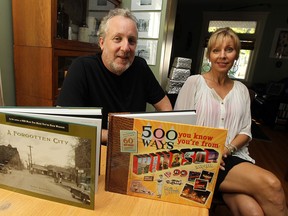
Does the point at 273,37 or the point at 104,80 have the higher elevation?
the point at 273,37

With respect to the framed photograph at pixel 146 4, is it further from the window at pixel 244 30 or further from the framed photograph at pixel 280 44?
the framed photograph at pixel 280 44

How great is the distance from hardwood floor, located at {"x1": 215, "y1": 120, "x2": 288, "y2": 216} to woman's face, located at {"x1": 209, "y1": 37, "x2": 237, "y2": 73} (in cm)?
167

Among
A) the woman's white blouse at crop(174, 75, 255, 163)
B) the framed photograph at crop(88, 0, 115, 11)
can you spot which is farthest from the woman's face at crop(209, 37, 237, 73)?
the framed photograph at crop(88, 0, 115, 11)

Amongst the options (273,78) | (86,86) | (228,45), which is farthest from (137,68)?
(273,78)

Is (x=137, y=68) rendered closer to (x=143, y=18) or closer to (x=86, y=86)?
(x=86, y=86)

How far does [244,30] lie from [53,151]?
5995mm

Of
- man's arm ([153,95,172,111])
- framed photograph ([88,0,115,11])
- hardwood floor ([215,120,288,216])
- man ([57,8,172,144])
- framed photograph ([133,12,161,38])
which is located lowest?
hardwood floor ([215,120,288,216])

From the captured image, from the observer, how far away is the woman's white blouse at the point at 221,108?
123cm

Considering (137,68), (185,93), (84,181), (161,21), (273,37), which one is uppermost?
(273,37)

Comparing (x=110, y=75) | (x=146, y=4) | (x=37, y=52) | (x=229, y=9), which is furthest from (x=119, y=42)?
(x=229, y=9)

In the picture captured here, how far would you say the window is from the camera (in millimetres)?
5219

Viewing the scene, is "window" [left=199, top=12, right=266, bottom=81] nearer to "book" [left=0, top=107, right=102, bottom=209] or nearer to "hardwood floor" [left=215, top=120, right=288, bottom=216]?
"hardwood floor" [left=215, top=120, right=288, bottom=216]

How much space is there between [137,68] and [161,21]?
3.71ft

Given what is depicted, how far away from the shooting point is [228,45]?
1.25m
